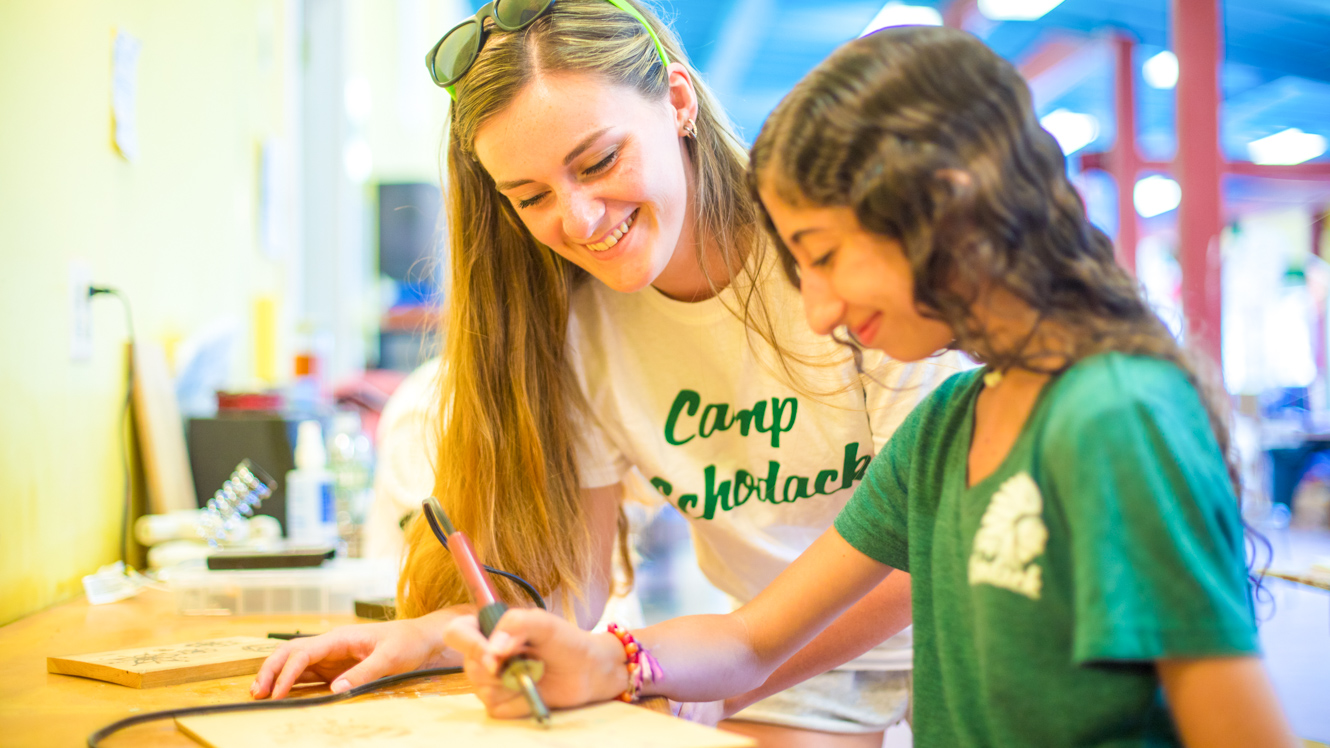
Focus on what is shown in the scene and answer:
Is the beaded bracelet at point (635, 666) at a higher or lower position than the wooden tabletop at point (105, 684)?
higher

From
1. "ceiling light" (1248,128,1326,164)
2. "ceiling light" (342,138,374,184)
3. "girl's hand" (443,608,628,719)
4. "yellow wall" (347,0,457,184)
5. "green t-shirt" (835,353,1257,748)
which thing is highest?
"ceiling light" (1248,128,1326,164)

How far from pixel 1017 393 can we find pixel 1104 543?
151mm

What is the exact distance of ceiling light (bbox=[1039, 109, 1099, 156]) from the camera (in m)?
9.30

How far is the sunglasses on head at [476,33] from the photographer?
103 centimetres

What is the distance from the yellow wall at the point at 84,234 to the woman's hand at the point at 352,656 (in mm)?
571

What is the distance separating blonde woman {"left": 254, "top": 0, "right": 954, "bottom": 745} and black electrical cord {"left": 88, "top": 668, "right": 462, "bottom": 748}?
8 cm

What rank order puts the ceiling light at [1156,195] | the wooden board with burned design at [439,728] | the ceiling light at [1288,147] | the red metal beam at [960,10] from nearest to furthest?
1. the wooden board with burned design at [439,728]
2. the red metal beam at [960,10]
3. the ceiling light at [1288,147]
4. the ceiling light at [1156,195]

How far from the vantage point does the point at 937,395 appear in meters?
0.77

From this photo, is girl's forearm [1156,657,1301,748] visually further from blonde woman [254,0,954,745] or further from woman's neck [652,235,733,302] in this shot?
woman's neck [652,235,733,302]

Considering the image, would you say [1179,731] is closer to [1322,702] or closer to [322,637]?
[322,637]

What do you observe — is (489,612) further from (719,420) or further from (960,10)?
(960,10)

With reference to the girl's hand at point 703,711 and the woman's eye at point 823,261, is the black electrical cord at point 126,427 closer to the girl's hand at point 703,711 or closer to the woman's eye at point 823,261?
the girl's hand at point 703,711

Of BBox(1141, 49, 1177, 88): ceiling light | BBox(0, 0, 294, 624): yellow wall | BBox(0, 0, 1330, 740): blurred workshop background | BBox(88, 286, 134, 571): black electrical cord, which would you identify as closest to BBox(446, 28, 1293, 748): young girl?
BBox(0, 0, 1330, 740): blurred workshop background

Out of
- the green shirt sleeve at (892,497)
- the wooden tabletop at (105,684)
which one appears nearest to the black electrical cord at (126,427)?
the wooden tabletop at (105,684)
